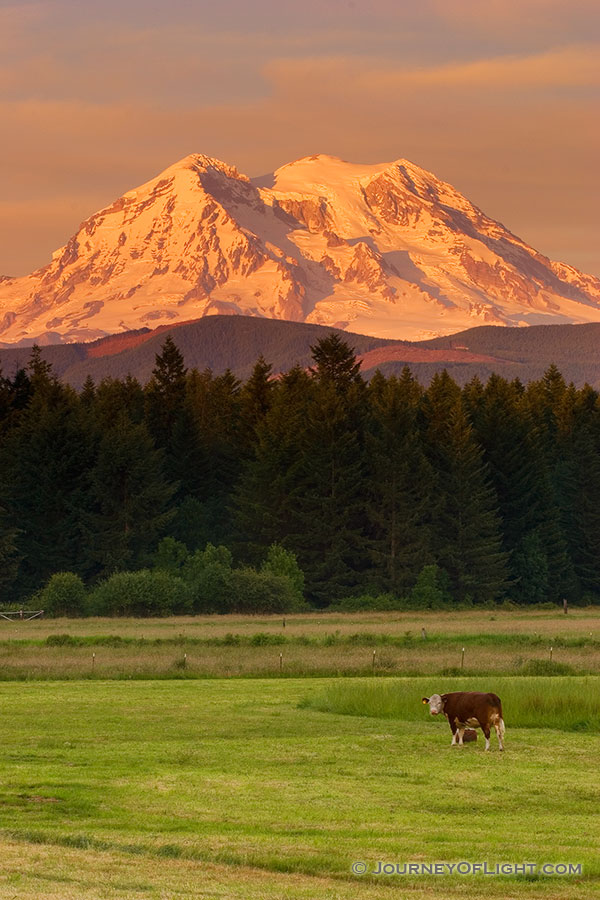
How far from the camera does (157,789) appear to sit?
74.6ft

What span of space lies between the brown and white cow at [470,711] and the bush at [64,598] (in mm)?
55757

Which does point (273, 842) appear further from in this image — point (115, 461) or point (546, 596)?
point (546, 596)

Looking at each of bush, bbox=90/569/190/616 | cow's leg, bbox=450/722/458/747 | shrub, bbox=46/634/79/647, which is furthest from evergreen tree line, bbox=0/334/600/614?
cow's leg, bbox=450/722/458/747

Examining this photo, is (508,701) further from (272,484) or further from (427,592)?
(272,484)

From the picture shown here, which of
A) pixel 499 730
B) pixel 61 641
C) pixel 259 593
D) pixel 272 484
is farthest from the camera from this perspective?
pixel 272 484

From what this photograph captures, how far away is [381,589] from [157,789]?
77.7m

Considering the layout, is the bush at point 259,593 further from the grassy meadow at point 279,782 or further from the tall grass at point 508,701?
the tall grass at point 508,701

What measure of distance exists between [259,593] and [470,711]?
58365mm

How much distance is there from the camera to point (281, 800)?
2200cm

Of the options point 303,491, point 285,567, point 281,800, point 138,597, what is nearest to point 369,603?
point 285,567

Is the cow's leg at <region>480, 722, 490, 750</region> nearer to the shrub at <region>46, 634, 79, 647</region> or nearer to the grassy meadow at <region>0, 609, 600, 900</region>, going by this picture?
the grassy meadow at <region>0, 609, 600, 900</region>

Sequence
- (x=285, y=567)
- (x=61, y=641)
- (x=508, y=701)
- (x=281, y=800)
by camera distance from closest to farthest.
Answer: (x=281, y=800) < (x=508, y=701) < (x=61, y=641) < (x=285, y=567)

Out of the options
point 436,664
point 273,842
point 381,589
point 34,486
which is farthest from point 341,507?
point 273,842

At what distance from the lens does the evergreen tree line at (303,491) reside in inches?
3807
